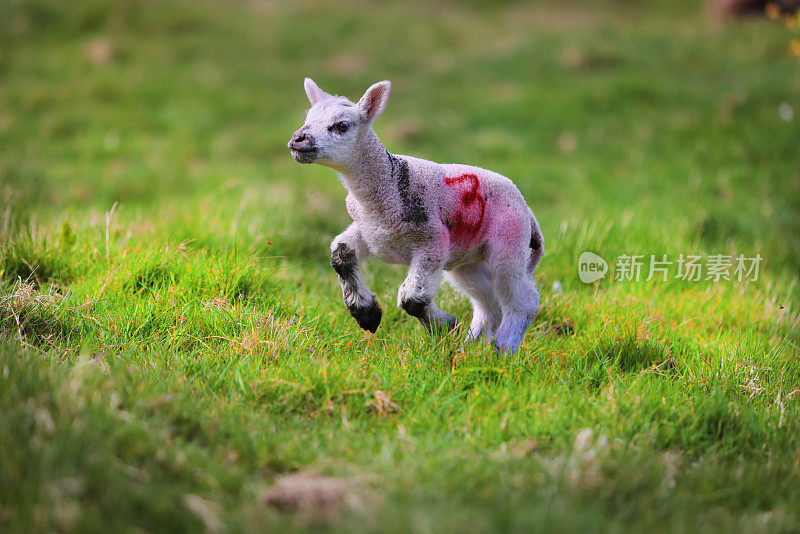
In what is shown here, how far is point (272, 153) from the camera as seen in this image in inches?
387

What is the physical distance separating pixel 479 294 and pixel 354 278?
90 centimetres

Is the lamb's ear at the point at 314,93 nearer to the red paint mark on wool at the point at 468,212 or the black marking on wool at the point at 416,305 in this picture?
the red paint mark on wool at the point at 468,212

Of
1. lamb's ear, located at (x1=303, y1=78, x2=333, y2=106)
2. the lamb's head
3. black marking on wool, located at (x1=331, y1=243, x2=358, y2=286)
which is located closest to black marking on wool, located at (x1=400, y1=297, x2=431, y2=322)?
black marking on wool, located at (x1=331, y1=243, x2=358, y2=286)

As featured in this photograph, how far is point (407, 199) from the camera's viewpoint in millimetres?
3721

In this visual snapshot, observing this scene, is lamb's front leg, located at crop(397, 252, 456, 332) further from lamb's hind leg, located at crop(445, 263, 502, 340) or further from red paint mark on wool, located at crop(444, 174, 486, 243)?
lamb's hind leg, located at crop(445, 263, 502, 340)

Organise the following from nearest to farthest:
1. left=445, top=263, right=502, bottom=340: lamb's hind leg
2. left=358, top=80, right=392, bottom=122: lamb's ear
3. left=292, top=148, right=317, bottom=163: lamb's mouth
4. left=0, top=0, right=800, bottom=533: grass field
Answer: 1. left=0, top=0, right=800, bottom=533: grass field
2. left=292, top=148, right=317, bottom=163: lamb's mouth
3. left=358, top=80, right=392, bottom=122: lamb's ear
4. left=445, top=263, right=502, bottom=340: lamb's hind leg

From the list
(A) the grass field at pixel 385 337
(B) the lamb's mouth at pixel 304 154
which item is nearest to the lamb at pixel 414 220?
(B) the lamb's mouth at pixel 304 154

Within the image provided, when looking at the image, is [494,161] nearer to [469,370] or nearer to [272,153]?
[272,153]

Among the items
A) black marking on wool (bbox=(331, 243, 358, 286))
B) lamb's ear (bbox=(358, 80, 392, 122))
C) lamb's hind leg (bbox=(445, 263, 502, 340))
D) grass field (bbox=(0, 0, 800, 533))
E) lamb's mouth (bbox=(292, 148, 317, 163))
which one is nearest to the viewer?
grass field (bbox=(0, 0, 800, 533))

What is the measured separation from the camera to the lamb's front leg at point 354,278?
3.82 m

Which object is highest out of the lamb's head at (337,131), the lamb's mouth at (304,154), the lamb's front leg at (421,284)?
the lamb's head at (337,131)

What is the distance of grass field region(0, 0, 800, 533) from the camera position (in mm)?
2631

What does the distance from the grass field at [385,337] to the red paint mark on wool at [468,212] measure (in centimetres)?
65

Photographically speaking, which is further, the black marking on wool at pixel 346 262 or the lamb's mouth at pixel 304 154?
the black marking on wool at pixel 346 262
